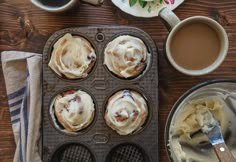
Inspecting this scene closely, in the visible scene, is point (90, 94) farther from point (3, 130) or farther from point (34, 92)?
point (3, 130)

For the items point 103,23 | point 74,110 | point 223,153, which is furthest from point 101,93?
point 223,153

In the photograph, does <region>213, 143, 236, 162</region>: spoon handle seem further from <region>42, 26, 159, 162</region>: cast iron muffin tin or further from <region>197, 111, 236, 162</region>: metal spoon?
<region>42, 26, 159, 162</region>: cast iron muffin tin

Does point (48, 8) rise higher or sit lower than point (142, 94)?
higher

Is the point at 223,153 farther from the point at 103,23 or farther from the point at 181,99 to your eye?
the point at 103,23

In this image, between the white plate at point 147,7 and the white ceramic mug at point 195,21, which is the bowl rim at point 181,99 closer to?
the white ceramic mug at point 195,21

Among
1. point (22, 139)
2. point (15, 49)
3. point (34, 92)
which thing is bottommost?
point (22, 139)

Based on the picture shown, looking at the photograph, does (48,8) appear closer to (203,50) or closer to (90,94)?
(90,94)

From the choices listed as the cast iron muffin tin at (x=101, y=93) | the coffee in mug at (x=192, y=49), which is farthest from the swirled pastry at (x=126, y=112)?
the coffee in mug at (x=192, y=49)

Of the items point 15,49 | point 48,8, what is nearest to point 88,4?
point 48,8

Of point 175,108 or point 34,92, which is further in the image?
point 34,92
